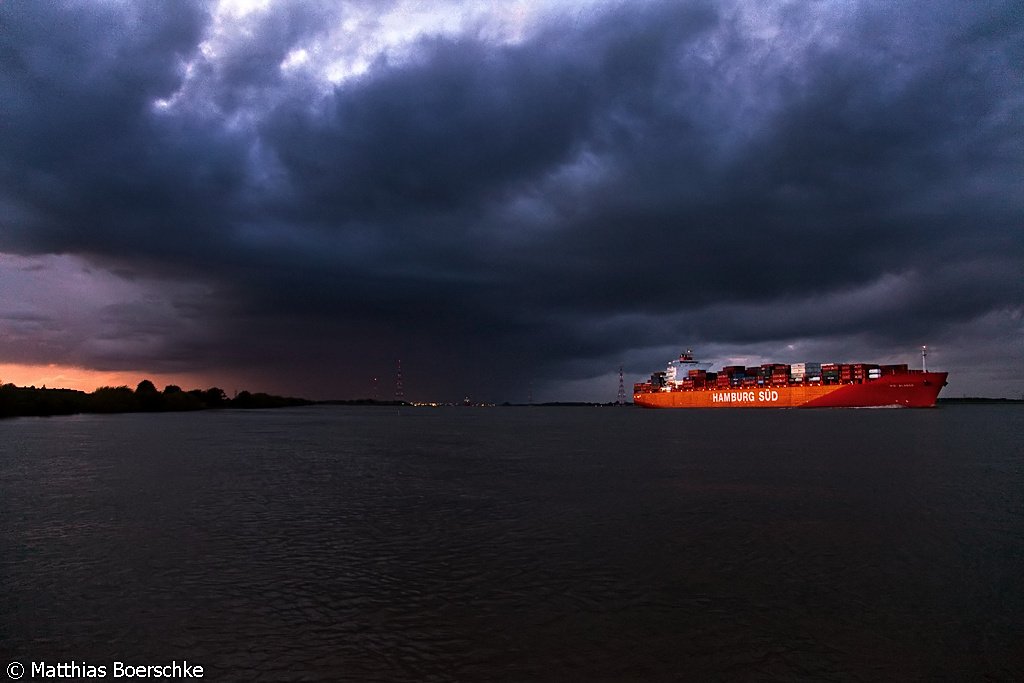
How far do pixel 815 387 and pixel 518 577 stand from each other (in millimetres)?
164196

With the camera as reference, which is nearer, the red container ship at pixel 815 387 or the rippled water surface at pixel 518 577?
the rippled water surface at pixel 518 577

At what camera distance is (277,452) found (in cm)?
4581

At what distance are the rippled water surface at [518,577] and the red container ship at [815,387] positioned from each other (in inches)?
5176

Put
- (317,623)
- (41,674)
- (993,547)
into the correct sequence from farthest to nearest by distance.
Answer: (993,547)
(317,623)
(41,674)

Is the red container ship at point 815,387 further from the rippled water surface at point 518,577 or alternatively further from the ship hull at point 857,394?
the rippled water surface at point 518,577

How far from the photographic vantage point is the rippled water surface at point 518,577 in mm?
9023

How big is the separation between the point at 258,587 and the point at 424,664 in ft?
17.6

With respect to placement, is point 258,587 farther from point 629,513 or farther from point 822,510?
point 822,510

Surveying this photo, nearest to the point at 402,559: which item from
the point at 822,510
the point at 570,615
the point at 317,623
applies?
the point at 317,623

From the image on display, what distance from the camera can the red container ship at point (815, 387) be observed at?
14200 cm

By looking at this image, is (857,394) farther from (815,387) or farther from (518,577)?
(518,577)

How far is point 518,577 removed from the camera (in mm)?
13117

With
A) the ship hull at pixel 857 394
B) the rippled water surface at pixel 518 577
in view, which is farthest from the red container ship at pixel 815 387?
the rippled water surface at pixel 518 577

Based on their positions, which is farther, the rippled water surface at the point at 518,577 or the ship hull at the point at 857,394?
the ship hull at the point at 857,394
